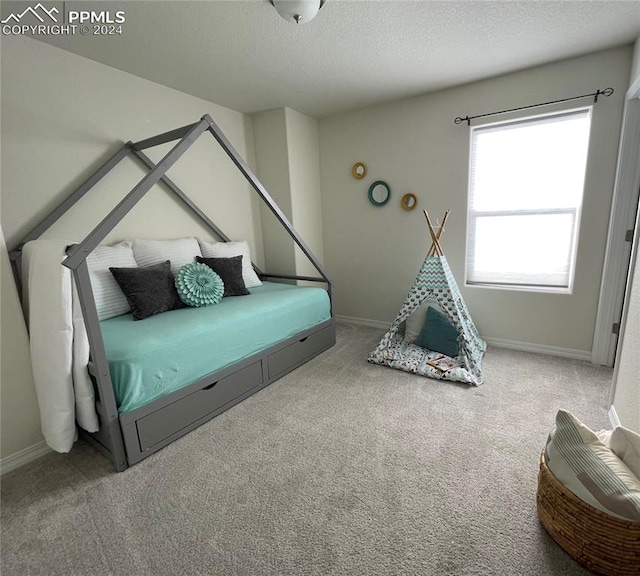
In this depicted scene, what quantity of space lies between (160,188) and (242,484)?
2.43 meters

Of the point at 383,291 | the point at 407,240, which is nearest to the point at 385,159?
the point at 407,240

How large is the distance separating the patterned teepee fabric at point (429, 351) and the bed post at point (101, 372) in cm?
193

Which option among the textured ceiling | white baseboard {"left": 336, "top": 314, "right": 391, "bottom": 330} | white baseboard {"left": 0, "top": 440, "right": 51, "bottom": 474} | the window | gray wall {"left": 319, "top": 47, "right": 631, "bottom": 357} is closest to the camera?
white baseboard {"left": 0, "top": 440, "right": 51, "bottom": 474}

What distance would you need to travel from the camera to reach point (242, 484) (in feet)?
5.33

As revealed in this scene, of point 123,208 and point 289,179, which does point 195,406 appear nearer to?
point 123,208

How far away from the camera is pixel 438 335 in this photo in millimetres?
2908

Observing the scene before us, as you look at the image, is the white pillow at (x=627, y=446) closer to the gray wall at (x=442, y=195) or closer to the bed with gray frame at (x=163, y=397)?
the gray wall at (x=442, y=195)

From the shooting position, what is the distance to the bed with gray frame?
1.57m

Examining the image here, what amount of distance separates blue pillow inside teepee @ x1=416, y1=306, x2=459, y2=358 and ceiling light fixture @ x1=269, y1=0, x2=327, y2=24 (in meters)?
2.35

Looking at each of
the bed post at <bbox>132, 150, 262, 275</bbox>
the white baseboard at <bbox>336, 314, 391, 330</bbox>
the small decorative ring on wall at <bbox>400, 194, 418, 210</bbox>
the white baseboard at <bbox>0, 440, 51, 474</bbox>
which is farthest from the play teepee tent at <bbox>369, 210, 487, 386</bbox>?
the white baseboard at <bbox>0, 440, 51, 474</bbox>

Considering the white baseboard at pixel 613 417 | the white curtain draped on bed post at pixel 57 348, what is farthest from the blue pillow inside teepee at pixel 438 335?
the white curtain draped on bed post at pixel 57 348

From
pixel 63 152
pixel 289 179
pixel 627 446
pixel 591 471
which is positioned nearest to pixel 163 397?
pixel 63 152

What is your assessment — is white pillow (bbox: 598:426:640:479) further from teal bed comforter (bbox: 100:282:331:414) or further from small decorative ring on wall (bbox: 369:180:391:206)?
small decorative ring on wall (bbox: 369:180:391:206)

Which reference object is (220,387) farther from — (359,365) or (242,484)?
(359,365)
